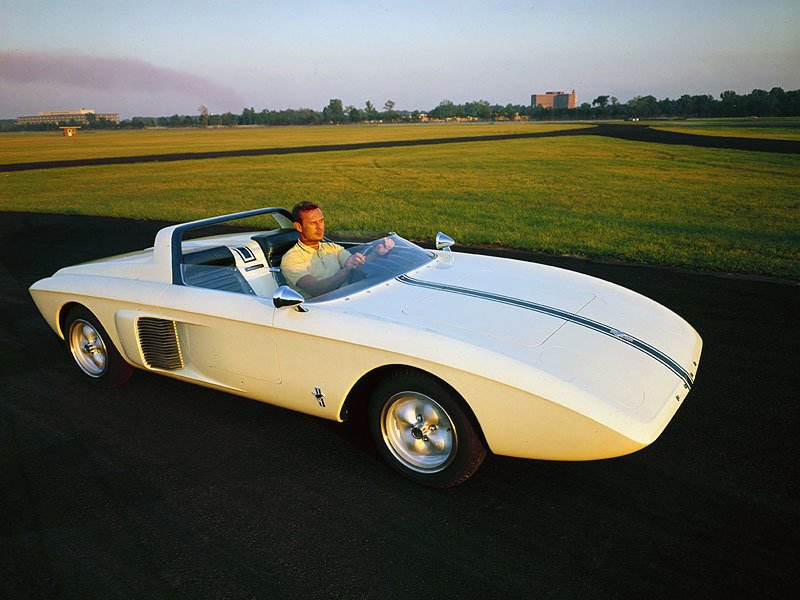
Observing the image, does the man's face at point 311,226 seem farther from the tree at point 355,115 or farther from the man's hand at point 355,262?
the tree at point 355,115

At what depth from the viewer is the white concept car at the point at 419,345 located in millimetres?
2609

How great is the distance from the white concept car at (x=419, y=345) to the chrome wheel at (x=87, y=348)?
0.03 meters

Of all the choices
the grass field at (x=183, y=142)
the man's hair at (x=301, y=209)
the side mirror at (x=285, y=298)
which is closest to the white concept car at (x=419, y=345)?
the side mirror at (x=285, y=298)

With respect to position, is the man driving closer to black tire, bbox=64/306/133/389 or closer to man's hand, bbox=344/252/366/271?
man's hand, bbox=344/252/366/271

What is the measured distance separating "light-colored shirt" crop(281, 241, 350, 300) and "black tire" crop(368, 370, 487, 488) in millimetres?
1146

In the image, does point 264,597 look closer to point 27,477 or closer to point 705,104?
point 27,477

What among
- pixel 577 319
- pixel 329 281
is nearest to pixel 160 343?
pixel 329 281

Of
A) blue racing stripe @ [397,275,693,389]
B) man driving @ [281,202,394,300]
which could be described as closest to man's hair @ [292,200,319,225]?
man driving @ [281,202,394,300]

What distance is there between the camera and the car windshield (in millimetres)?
3509

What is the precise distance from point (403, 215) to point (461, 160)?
1660cm

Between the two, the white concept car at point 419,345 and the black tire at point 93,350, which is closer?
the white concept car at point 419,345

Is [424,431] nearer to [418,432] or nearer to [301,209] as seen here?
[418,432]

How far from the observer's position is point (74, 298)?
14.1 feet

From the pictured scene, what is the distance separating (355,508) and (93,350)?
279cm
